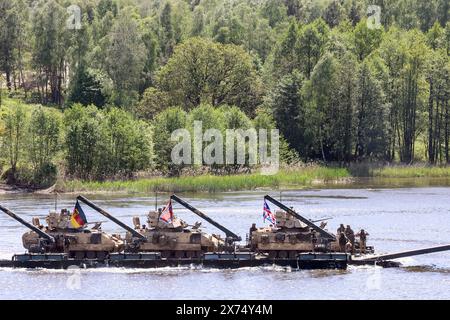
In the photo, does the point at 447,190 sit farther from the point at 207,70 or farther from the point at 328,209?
the point at 207,70

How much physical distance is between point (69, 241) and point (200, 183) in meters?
43.1

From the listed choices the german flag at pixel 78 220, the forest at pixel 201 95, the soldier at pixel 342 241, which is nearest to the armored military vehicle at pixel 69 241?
the german flag at pixel 78 220

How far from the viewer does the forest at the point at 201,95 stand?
12900 cm

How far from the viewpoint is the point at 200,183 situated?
115438 mm

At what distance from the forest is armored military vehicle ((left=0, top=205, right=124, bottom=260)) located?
51164mm

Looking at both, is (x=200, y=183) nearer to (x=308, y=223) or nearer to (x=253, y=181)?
(x=253, y=181)

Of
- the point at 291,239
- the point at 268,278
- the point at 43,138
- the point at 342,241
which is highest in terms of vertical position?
the point at 43,138

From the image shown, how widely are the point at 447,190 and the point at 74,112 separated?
4354 centimetres

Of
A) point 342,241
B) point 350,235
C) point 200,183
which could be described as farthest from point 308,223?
point 200,183

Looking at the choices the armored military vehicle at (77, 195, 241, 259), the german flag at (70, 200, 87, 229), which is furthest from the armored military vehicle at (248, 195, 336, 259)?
the german flag at (70, 200, 87, 229)

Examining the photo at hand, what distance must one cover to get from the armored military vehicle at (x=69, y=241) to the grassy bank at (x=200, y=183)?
136 ft

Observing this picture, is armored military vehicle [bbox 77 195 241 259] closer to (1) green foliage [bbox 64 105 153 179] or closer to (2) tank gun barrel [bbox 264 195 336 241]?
(2) tank gun barrel [bbox 264 195 336 241]

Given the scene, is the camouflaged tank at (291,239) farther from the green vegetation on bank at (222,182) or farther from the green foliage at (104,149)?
the green foliage at (104,149)
